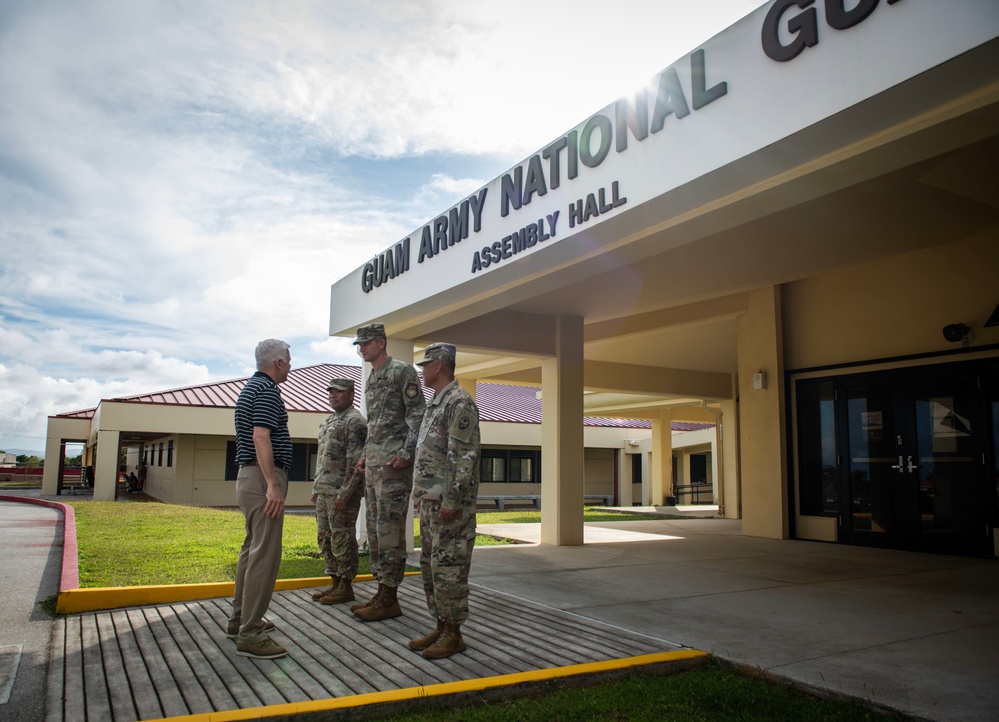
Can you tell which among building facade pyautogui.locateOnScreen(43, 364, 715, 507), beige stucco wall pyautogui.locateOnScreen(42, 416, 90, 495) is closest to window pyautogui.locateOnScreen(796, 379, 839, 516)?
building facade pyautogui.locateOnScreen(43, 364, 715, 507)

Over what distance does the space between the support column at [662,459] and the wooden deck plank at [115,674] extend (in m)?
22.2

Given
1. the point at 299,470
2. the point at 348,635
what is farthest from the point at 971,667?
the point at 299,470

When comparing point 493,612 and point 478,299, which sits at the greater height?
point 478,299

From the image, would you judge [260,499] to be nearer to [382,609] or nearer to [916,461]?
[382,609]

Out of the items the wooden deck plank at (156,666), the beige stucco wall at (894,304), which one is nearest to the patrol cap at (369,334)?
the wooden deck plank at (156,666)

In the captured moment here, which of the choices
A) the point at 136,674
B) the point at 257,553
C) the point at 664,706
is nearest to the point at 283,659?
the point at 257,553

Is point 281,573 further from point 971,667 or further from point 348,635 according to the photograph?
point 971,667

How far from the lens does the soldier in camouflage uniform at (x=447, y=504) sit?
4539 millimetres

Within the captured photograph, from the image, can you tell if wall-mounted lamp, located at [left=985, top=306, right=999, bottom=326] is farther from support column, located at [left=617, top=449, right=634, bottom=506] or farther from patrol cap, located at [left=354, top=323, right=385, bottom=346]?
support column, located at [left=617, top=449, right=634, bottom=506]

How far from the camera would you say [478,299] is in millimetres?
8469

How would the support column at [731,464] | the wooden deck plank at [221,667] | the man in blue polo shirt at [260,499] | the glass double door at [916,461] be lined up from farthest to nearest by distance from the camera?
1. the support column at [731,464]
2. the glass double door at [916,461]
3. the man in blue polo shirt at [260,499]
4. the wooden deck plank at [221,667]

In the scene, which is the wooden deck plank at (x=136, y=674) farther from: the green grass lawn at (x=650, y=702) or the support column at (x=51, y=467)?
the support column at (x=51, y=467)

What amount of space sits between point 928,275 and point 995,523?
3.42m

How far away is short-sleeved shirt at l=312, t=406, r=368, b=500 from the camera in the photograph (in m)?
6.22
